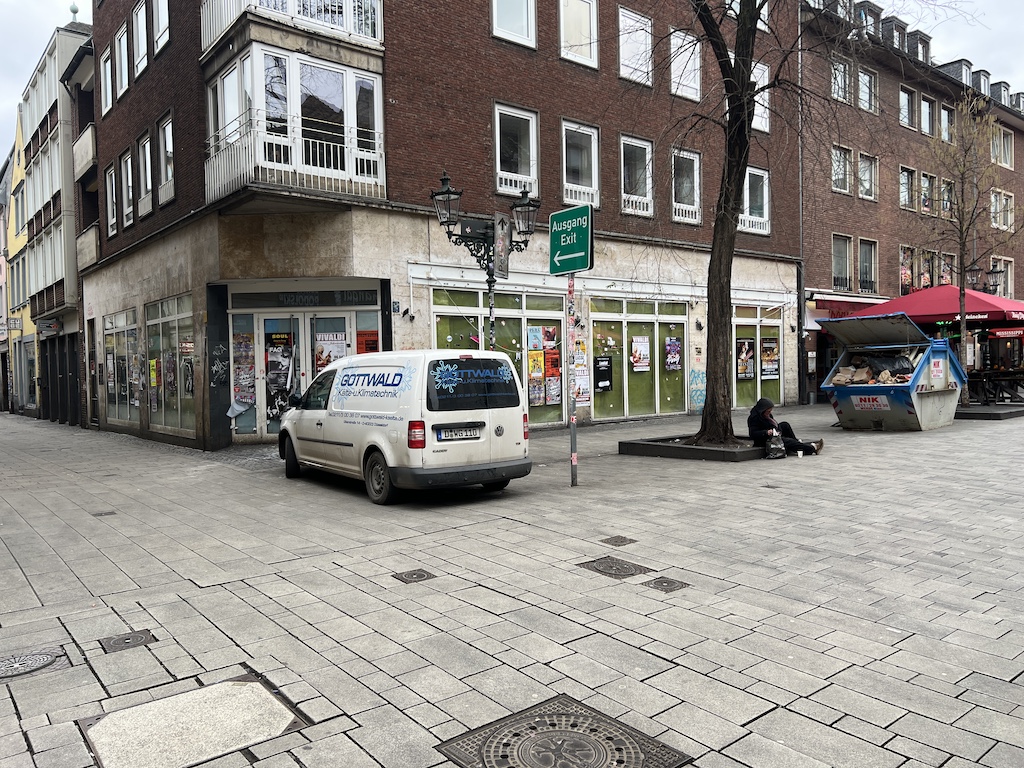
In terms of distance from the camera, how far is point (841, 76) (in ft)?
40.2

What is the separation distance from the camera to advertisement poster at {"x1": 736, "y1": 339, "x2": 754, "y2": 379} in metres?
23.5

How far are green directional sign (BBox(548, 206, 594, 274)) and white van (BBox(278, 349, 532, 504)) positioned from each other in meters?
1.57

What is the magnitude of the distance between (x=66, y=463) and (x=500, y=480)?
975cm

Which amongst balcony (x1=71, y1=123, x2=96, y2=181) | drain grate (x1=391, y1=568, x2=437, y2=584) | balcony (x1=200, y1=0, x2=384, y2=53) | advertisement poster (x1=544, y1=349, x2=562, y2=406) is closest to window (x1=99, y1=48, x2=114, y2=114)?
balcony (x1=71, y1=123, x2=96, y2=181)

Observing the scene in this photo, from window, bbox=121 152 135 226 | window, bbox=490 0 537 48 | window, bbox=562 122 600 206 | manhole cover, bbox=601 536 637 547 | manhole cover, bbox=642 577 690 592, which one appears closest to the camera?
manhole cover, bbox=642 577 690 592

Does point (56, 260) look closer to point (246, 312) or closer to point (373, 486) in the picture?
point (246, 312)

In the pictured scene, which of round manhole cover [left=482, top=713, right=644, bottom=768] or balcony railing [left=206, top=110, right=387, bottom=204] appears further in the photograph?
balcony railing [left=206, top=110, right=387, bottom=204]

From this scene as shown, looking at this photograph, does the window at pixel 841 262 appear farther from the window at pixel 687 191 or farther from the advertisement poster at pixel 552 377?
the advertisement poster at pixel 552 377

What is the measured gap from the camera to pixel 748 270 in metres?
23.5

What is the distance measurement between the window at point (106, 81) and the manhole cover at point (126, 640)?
2173 centimetres

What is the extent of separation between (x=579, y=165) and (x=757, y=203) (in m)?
7.72

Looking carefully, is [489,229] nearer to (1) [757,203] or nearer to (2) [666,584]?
(2) [666,584]

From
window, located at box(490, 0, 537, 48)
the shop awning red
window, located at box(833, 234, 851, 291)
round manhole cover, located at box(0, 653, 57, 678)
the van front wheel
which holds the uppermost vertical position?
window, located at box(490, 0, 537, 48)

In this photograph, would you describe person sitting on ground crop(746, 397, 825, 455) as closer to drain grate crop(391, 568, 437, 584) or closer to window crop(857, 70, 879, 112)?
window crop(857, 70, 879, 112)
